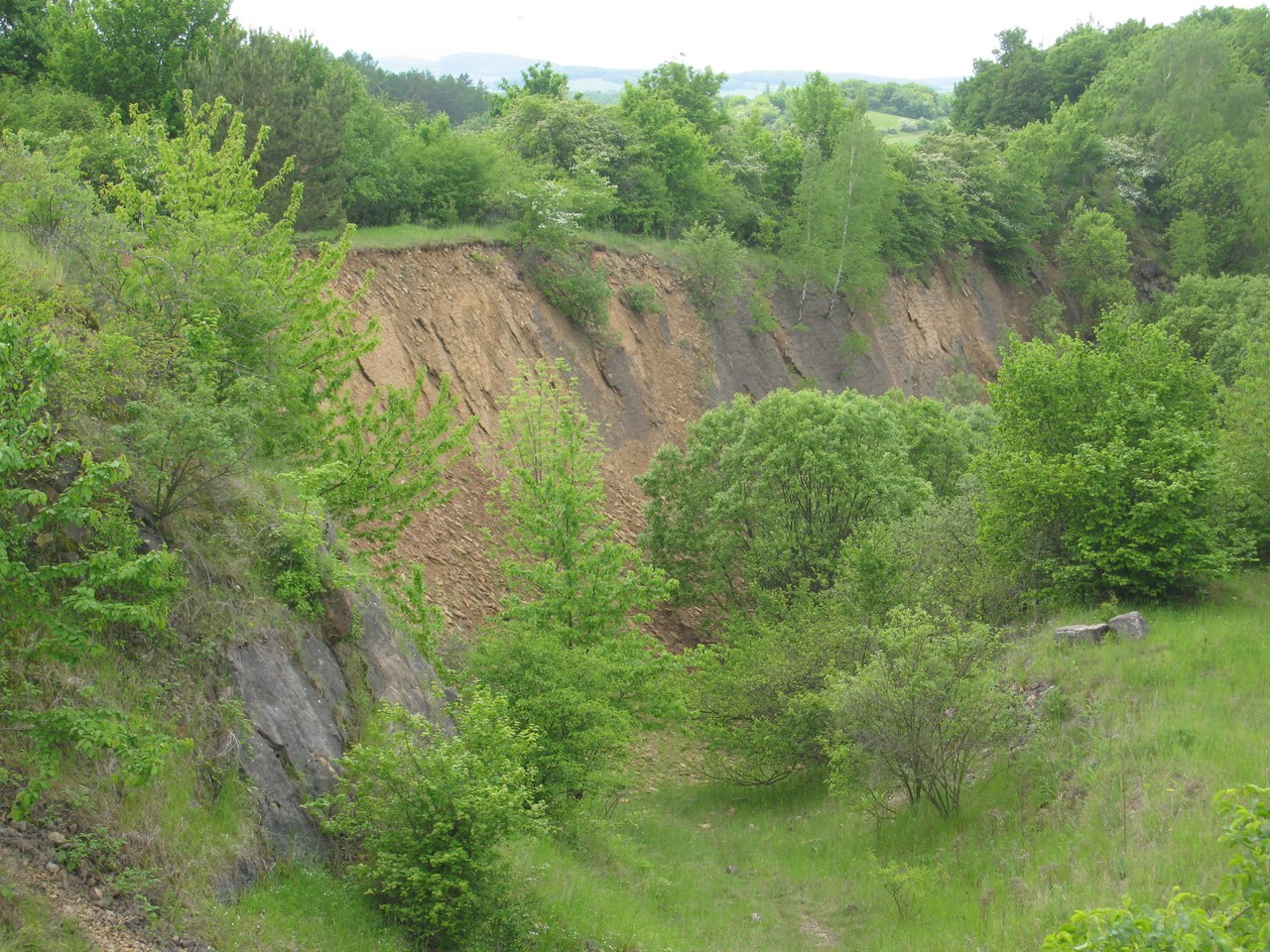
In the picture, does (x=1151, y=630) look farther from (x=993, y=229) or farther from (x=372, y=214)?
(x=993, y=229)

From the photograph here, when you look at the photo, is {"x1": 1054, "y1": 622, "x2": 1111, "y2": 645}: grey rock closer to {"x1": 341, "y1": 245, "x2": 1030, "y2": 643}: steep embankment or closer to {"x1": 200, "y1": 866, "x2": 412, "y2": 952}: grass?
{"x1": 341, "y1": 245, "x2": 1030, "y2": 643}: steep embankment

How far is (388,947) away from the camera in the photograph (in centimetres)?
910

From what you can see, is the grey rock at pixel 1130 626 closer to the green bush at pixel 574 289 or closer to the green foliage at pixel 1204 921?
the green foliage at pixel 1204 921

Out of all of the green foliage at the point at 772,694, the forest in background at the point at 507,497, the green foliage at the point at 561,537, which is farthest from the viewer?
the green foliage at the point at 772,694

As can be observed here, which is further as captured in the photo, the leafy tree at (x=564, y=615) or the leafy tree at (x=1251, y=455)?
the leafy tree at (x=1251, y=455)

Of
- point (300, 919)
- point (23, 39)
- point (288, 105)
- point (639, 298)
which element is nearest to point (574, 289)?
point (639, 298)

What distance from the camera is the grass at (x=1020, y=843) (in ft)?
38.6

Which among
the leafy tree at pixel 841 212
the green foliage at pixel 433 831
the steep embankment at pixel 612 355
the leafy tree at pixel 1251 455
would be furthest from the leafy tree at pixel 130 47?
the leafy tree at pixel 1251 455

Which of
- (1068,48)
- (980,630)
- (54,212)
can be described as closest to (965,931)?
→ (980,630)

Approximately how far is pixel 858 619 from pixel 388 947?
488 inches

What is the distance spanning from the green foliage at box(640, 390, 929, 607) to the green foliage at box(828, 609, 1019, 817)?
7.33 metres

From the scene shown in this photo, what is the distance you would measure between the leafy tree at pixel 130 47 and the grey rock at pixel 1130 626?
2264 centimetres

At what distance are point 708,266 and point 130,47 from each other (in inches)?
743

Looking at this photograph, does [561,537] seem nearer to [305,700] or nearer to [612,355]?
[305,700]
